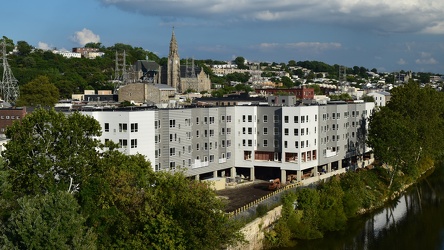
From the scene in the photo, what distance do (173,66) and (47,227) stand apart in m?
132

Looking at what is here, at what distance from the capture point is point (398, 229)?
52.0 m

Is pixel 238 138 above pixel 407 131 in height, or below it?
below

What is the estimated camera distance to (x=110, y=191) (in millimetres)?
33344

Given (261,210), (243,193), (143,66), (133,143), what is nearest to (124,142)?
(133,143)

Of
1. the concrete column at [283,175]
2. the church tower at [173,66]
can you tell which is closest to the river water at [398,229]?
the concrete column at [283,175]

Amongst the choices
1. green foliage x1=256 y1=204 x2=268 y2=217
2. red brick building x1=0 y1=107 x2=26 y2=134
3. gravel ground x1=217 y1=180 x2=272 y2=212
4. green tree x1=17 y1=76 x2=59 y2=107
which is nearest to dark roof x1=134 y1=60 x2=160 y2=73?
green tree x1=17 y1=76 x2=59 y2=107

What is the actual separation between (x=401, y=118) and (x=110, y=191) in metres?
51.3

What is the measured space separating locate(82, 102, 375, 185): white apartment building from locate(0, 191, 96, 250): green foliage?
75.5ft

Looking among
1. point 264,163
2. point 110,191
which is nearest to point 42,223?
point 110,191

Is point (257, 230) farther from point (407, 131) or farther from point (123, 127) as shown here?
point (407, 131)

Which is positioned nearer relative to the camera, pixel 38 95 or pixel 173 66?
pixel 38 95

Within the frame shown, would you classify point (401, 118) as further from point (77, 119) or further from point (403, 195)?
point (77, 119)

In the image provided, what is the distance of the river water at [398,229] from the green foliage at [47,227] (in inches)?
854

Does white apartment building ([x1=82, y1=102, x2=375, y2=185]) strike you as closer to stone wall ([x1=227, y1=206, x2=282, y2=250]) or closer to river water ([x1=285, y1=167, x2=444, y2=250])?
river water ([x1=285, y1=167, x2=444, y2=250])
